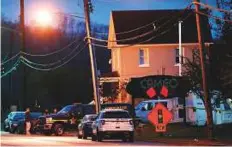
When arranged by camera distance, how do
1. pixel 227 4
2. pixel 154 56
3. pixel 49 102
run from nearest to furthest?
pixel 227 4 < pixel 154 56 < pixel 49 102

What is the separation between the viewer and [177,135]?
34.2 meters

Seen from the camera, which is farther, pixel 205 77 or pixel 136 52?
pixel 136 52

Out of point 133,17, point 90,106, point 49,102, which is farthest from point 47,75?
point 90,106

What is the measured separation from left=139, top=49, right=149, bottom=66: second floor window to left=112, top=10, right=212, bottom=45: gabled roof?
125 cm

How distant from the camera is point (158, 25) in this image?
194ft

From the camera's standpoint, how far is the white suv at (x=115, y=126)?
3014cm

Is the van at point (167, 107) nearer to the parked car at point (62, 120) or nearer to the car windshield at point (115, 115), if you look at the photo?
the parked car at point (62, 120)

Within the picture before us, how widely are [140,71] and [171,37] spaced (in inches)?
172

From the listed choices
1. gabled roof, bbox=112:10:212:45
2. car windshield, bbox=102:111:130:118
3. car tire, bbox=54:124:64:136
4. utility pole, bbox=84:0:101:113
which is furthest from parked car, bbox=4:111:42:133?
car windshield, bbox=102:111:130:118

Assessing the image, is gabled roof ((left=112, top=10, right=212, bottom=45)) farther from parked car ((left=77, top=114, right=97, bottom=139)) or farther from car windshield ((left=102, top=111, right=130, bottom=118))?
car windshield ((left=102, top=111, right=130, bottom=118))

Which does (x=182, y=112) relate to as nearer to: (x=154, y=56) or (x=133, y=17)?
(x=154, y=56)

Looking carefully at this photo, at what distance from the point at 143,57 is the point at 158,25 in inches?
146

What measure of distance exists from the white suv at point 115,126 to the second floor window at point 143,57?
27.1m

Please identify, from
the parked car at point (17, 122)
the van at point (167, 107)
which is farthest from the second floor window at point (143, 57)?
the parked car at point (17, 122)
